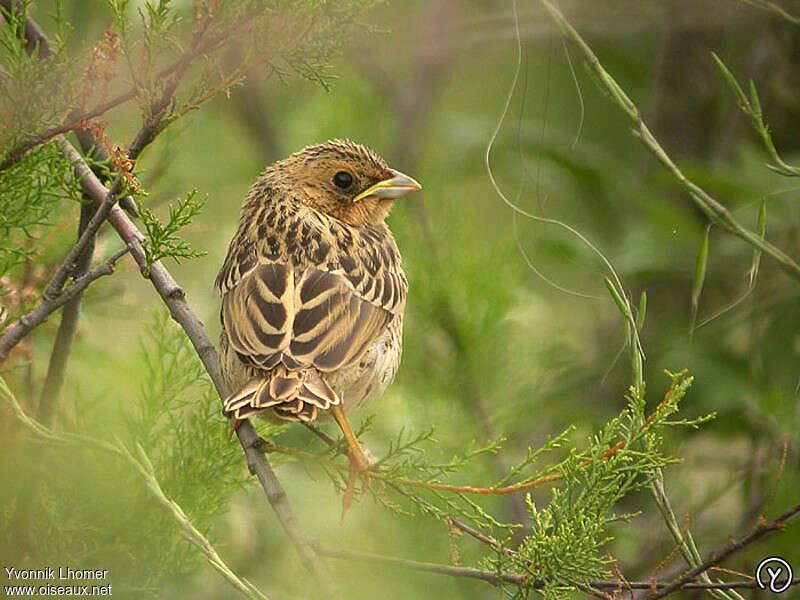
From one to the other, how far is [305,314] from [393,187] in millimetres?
757

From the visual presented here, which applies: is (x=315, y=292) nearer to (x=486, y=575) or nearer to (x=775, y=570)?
(x=486, y=575)

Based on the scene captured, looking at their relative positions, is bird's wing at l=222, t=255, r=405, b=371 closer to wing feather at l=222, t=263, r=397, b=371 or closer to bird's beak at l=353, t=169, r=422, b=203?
wing feather at l=222, t=263, r=397, b=371

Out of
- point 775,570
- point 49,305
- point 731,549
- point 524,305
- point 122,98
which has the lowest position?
point 775,570

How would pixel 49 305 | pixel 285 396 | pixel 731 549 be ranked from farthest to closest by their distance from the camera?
pixel 285 396 → pixel 49 305 → pixel 731 549

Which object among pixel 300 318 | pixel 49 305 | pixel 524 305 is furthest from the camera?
pixel 524 305

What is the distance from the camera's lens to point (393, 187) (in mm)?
3359

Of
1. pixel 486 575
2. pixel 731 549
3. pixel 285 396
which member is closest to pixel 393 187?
pixel 285 396

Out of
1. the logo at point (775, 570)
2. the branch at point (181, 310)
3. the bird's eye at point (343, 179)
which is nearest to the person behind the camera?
the branch at point (181, 310)

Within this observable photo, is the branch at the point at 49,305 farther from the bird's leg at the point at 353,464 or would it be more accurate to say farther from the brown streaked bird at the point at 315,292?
the bird's leg at the point at 353,464

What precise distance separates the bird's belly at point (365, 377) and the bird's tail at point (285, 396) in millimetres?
183

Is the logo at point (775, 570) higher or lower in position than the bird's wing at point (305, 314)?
lower

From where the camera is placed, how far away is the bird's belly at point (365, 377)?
9.05ft

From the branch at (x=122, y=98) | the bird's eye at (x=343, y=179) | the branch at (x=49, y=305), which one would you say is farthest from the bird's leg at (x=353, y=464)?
the bird's eye at (x=343, y=179)

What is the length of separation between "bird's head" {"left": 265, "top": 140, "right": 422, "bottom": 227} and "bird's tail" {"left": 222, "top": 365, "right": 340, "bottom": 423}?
A: 988 millimetres
